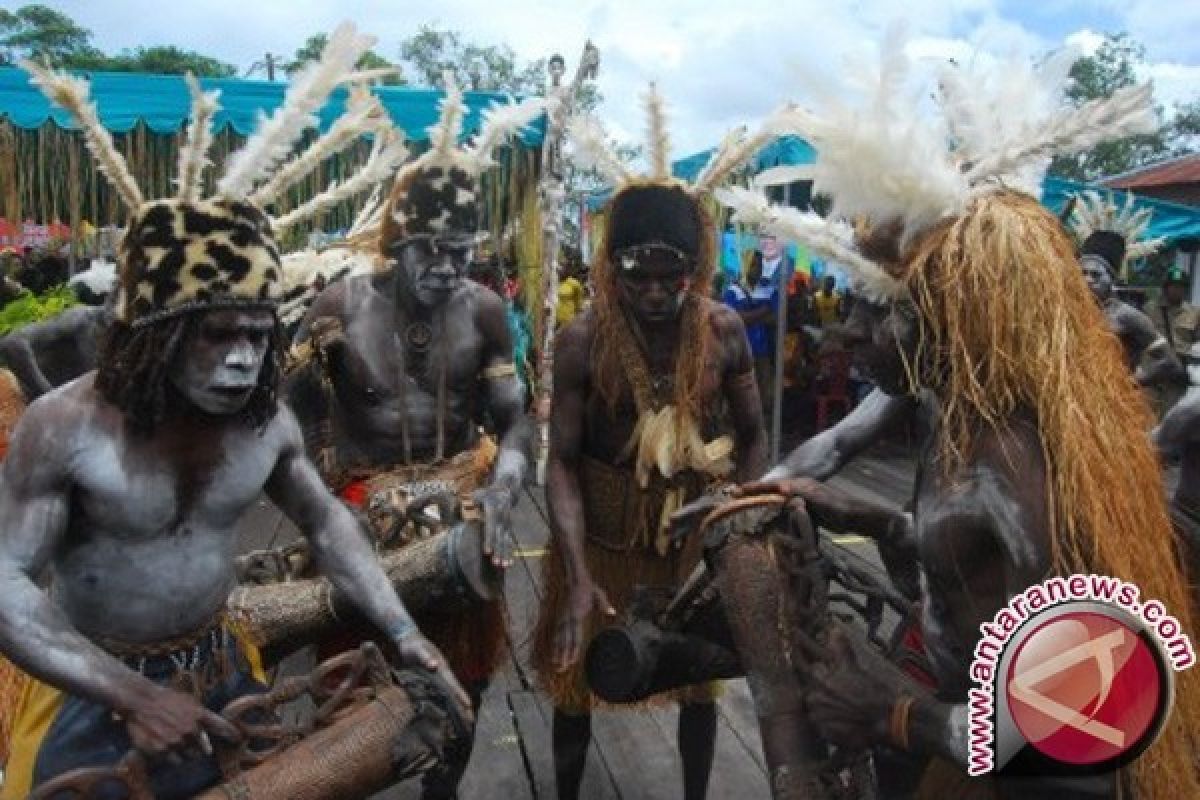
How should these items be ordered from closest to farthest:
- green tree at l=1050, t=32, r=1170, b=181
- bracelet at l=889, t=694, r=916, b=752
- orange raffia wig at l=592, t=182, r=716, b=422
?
bracelet at l=889, t=694, r=916, b=752
orange raffia wig at l=592, t=182, r=716, b=422
green tree at l=1050, t=32, r=1170, b=181

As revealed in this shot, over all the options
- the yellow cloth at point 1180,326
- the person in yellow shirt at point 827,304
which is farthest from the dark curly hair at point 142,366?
the person in yellow shirt at point 827,304

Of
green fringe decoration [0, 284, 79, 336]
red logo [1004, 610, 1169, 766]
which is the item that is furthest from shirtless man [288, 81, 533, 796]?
green fringe decoration [0, 284, 79, 336]

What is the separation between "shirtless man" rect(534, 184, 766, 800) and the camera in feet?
10.9

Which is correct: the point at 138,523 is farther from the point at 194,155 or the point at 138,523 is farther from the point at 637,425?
the point at 637,425

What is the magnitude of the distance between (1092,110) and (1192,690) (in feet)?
3.81

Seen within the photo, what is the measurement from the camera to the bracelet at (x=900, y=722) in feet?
6.34

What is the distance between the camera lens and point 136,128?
7.30 meters

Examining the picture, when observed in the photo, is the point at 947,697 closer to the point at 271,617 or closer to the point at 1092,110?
the point at 1092,110

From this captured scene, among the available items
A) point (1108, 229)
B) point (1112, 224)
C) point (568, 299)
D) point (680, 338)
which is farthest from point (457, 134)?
point (568, 299)

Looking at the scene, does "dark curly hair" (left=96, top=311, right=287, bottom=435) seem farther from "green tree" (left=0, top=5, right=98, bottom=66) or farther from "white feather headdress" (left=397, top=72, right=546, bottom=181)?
"green tree" (left=0, top=5, right=98, bottom=66)

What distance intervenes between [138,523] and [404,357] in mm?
1627

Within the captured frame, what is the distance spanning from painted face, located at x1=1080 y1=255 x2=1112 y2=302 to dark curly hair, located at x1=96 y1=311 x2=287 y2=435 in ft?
15.6

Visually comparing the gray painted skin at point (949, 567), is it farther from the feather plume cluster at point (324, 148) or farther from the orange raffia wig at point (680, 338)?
the feather plume cluster at point (324, 148)

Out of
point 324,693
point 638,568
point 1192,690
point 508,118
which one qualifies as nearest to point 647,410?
point 638,568
